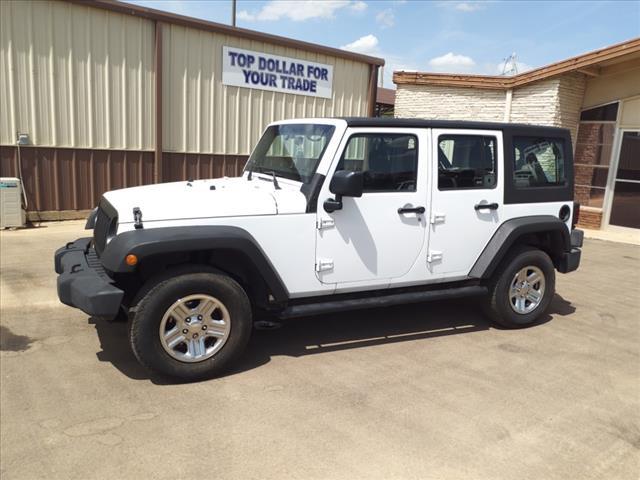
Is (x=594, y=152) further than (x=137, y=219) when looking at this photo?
Yes

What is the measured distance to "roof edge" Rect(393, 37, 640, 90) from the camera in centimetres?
1060

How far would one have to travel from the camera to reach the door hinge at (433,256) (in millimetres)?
4762

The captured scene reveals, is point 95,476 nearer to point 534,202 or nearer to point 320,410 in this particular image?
point 320,410

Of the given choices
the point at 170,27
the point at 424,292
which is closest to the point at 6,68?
the point at 170,27

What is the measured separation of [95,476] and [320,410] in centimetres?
139

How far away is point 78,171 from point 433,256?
25.9 ft

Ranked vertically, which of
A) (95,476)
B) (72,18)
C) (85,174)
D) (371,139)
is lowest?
(95,476)

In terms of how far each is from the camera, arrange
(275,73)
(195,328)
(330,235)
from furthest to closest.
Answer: (275,73)
(330,235)
(195,328)

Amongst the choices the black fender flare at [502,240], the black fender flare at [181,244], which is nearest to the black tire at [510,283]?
the black fender flare at [502,240]

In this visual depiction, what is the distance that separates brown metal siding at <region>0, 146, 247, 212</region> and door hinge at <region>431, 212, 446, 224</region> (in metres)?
7.77

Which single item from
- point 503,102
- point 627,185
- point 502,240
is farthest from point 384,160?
point 627,185

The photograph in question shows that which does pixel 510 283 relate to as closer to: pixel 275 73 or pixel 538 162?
pixel 538 162

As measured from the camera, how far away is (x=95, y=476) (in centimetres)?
275

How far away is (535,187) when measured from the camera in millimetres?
5293
